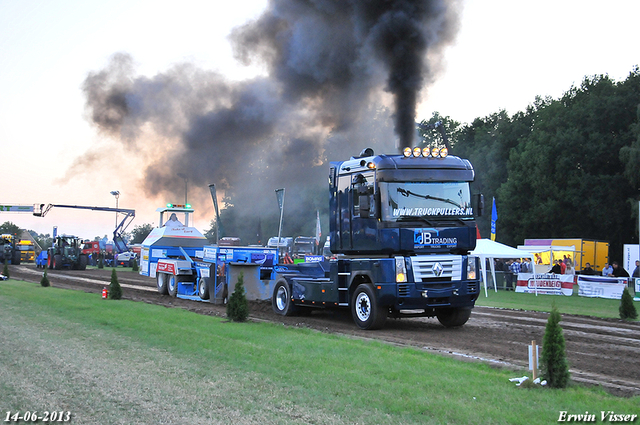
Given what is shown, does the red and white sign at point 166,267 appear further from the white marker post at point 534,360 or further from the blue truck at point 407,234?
the white marker post at point 534,360

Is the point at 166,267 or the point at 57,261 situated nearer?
the point at 166,267

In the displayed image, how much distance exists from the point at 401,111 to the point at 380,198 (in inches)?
287

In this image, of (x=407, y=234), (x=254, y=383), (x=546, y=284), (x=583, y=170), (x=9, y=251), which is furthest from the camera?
(x=9, y=251)

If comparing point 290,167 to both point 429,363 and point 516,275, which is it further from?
point 429,363

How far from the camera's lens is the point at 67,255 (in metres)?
45.2

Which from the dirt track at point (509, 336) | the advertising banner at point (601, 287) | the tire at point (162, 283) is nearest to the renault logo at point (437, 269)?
the dirt track at point (509, 336)

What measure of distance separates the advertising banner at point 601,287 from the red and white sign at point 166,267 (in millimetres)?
17245

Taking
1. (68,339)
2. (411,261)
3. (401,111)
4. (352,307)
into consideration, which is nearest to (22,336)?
(68,339)

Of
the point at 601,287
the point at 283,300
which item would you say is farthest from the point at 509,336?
the point at 601,287

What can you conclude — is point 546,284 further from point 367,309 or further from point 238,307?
point 238,307

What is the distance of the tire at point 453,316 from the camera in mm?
13266

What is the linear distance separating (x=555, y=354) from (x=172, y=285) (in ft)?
53.9

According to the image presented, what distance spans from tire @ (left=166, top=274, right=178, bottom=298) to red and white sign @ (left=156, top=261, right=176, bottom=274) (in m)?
0.23

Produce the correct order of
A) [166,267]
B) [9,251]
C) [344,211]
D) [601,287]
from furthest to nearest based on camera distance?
[9,251] < [601,287] < [166,267] < [344,211]
